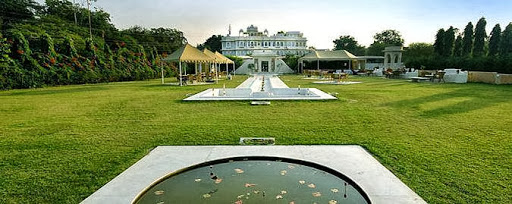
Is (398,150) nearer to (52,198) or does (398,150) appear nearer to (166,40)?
(52,198)

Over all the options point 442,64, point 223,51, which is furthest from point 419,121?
point 223,51

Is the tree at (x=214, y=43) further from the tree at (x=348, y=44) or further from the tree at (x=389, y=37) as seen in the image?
the tree at (x=389, y=37)

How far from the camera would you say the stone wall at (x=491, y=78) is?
1554cm

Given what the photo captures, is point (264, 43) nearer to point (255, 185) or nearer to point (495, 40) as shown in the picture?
point (495, 40)

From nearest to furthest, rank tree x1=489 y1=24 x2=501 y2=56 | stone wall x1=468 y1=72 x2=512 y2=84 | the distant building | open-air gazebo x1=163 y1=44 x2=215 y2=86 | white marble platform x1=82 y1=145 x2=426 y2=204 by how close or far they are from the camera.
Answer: white marble platform x1=82 y1=145 x2=426 y2=204, stone wall x1=468 y1=72 x2=512 y2=84, open-air gazebo x1=163 y1=44 x2=215 y2=86, tree x1=489 y1=24 x2=501 y2=56, the distant building

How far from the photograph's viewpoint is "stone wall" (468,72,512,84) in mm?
15544

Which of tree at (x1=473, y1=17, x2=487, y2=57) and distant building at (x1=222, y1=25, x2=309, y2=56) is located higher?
distant building at (x1=222, y1=25, x2=309, y2=56)

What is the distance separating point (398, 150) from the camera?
4.08 metres

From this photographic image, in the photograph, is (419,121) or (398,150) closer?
(398,150)

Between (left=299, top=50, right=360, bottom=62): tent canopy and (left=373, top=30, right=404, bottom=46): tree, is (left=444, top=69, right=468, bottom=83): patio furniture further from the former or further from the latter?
(left=373, top=30, right=404, bottom=46): tree

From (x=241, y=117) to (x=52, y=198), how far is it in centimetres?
419

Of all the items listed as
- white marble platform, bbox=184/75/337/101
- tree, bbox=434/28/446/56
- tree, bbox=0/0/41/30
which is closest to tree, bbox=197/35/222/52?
tree, bbox=0/0/41/30

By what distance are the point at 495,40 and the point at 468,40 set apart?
6.36 feet

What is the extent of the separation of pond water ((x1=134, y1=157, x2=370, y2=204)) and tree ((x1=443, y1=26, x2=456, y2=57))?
28.8m
